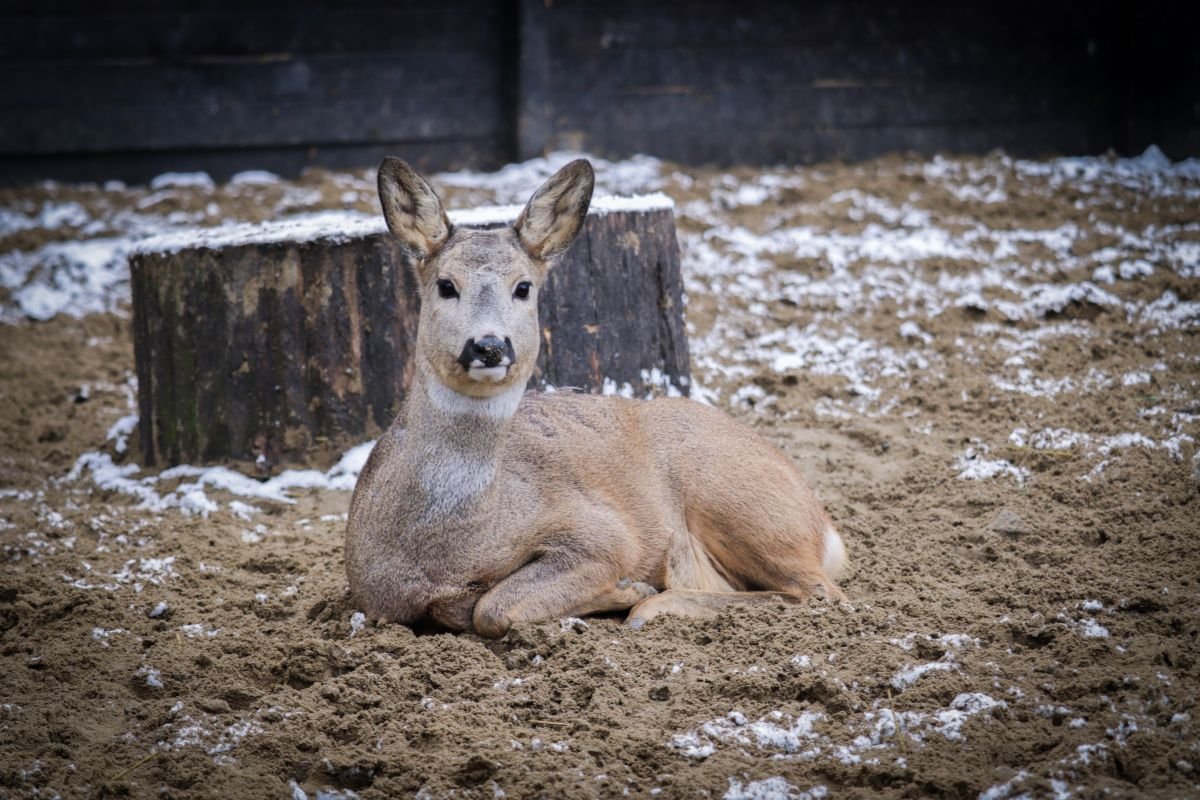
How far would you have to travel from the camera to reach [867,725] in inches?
136

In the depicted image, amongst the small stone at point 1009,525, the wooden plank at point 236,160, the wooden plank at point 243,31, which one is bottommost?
the small stone at point 1009,525

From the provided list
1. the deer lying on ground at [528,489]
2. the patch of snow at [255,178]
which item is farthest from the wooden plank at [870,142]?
the deer lying on ground at [528,489]

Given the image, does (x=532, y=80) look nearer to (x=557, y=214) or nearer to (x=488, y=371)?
(x=557, y=214)

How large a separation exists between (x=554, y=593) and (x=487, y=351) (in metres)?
0.88

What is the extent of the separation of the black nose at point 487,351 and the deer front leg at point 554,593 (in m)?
0.76

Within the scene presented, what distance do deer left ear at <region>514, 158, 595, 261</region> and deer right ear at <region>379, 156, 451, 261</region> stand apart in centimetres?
30

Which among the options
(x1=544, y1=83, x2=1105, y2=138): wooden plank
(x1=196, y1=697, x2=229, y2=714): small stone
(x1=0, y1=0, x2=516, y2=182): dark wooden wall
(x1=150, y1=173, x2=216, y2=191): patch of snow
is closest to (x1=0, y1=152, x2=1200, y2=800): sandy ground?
(x1=196, y1=697, x2=229, y2=714): small stone

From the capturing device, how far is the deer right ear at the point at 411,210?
4.48 meters

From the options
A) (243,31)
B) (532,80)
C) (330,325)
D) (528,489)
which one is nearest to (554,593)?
(528,489)

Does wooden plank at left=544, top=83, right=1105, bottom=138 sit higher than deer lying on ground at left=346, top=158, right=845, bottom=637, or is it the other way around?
wooden plank at left=544, top=83, right=1105, bottom=138

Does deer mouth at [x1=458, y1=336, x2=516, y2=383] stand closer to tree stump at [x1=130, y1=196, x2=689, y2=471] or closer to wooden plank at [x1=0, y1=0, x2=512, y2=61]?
tree stump at [x1=130, y1=196, x2=689, y2=471]

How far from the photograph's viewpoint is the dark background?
9.66 metres

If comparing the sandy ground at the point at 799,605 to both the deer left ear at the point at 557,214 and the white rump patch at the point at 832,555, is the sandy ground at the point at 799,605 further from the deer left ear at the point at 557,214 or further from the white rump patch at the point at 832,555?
the deer left ear at the point at 557,214

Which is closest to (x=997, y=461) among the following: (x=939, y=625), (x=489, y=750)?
(x=939, y=625)
